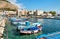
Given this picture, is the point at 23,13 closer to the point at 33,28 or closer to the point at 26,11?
the point at 26,11

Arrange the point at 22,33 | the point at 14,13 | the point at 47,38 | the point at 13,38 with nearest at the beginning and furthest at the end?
the point at 47,38
the point at 13,38
the point at 22,33
the point at 14,13

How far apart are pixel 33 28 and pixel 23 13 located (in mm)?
102426

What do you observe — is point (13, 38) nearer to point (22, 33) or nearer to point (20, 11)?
point (22, 33)

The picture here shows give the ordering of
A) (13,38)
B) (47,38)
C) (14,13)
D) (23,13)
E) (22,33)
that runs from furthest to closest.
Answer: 1. (23,13)
2. (14,13)
3. (22,33)
4. (13,38)
5. (47,38)

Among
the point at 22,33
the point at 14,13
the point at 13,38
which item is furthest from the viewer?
the point at 14,13

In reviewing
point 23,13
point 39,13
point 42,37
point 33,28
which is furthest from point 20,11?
point 42,37

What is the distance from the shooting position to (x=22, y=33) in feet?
93.9

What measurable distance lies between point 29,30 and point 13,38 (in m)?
5.46

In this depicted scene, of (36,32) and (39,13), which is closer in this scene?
(36,32)

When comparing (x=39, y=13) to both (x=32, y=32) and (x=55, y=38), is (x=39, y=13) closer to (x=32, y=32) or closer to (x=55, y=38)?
(x=32, y=32)

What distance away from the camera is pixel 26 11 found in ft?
455

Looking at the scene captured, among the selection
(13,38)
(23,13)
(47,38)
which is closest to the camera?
(47,38)

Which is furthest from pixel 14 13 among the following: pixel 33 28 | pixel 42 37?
pixel 42 37

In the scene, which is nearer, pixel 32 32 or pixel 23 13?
pixel 32 32
